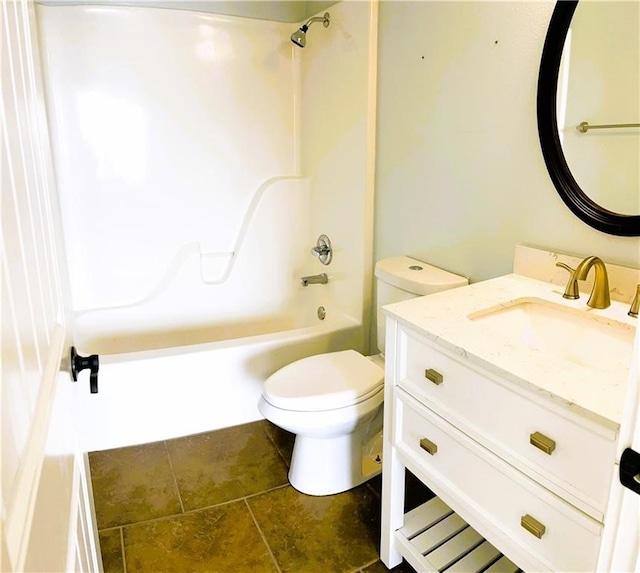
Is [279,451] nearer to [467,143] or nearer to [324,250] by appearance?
[324,250]

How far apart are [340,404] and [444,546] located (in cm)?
52

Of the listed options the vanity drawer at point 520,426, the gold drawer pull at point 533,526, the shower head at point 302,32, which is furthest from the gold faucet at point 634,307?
the shower head at point 302,32

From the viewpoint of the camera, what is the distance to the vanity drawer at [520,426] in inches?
36.8

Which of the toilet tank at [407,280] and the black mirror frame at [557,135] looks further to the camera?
the toilet tank at [407,280]

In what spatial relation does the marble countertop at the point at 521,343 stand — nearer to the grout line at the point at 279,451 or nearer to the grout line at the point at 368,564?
the grout line at the point at 368,564

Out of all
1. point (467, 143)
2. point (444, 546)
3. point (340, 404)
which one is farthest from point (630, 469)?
point (467, 143)

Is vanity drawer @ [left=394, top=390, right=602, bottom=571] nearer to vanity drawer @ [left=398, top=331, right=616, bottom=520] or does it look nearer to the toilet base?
vanity drawer @ [left=398, top=331, right=616, bottom=520]

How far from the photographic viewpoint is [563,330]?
4.58ft

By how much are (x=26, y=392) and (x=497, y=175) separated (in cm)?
156

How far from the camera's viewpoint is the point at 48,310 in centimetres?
75

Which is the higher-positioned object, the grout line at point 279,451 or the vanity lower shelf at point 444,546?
the vanity lower shelf at point 444,546

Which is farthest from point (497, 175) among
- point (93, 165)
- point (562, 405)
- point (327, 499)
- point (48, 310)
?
point (93, 165)

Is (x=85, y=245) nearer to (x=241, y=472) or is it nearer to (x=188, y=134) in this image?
(x=188, y=134)

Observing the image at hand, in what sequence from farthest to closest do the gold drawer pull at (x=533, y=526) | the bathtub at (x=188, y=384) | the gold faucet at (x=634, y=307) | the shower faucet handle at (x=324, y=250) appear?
1. the shower faucet handle at (x=324, y=250)
2. the bathtub at (x=188, y=384)
3. the gold faucet at (x=634, y=307)
4. the gold drawer pull at (x=533, y=526)
